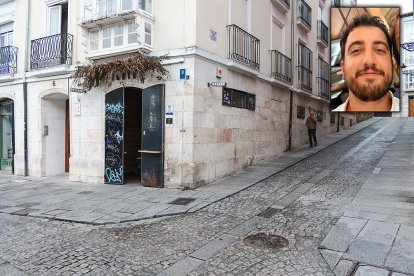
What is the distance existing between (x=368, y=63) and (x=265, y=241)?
12.7 m

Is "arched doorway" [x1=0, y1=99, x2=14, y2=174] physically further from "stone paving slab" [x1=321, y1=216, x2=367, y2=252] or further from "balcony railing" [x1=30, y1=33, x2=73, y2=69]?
"stone paving slab" [x1=321, y1=216, x2=367, y2=252]

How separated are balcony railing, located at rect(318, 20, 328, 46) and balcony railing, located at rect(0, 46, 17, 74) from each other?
14.9 metres

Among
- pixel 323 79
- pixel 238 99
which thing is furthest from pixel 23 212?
pixel 323 79

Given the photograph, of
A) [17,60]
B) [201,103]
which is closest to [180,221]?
[201,103]

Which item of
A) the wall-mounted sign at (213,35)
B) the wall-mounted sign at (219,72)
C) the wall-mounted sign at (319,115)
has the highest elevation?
the wall-mounted sign at (213,35)

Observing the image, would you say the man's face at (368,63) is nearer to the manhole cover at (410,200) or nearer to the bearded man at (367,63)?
the bearded man at (367,63)

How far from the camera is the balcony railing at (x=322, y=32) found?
17844 millimetres

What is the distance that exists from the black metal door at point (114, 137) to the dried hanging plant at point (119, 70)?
50 centimetres

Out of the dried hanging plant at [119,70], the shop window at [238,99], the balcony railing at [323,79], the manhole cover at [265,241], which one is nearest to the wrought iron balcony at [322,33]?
the balcony railing at [323,79]

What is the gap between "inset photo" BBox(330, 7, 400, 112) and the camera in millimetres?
14141

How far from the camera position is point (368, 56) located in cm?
1434

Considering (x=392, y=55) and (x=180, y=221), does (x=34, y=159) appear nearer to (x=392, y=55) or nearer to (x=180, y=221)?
(x=180, y=221)

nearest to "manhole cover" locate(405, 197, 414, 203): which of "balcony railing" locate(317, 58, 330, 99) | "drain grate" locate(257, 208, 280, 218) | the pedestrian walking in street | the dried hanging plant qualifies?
"drain grate" locate(257, 208, 280, 218)

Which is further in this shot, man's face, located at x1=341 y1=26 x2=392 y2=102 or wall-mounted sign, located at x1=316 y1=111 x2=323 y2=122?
wall-mounted sign, located at x1=316 y1=111 x2=323 y2=122
